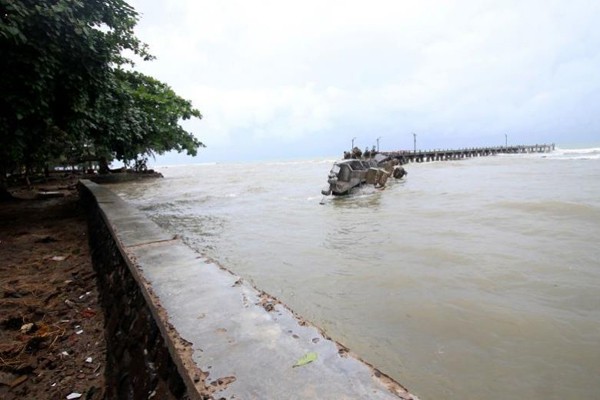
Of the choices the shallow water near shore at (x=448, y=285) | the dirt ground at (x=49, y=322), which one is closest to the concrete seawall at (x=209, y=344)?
the dirt ground at (x=49, y=322)

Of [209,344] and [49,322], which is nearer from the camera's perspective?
[209,344]

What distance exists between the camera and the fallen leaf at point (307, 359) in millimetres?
1681

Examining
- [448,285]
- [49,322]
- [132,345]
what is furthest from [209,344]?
[448,285]

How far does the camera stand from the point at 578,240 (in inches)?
287

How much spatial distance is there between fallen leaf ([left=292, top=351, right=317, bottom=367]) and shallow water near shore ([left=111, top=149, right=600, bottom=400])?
1638 mm

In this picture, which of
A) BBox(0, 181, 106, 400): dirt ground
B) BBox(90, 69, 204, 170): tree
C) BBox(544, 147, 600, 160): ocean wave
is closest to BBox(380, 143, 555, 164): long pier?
BBox(544, 147, 600, 160): ocean wave

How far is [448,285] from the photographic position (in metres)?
5.12

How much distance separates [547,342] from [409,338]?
1332 millimetres

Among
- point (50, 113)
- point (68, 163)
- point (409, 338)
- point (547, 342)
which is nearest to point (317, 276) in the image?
point (409, 338)

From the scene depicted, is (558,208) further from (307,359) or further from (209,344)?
(209,344)

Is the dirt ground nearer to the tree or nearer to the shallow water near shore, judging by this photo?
the shallow water near shore

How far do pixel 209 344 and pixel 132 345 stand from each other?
3.62 feet

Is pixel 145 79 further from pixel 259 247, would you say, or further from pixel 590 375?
pixel 590 375

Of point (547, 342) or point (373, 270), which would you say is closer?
point (547, 342)
